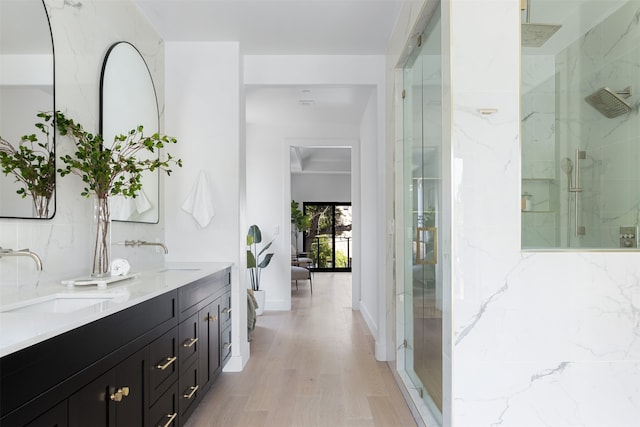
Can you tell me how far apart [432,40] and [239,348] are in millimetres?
2551

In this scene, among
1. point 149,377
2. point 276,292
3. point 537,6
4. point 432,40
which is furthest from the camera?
point 276,292

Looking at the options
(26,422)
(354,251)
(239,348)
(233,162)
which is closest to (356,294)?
(354,251)

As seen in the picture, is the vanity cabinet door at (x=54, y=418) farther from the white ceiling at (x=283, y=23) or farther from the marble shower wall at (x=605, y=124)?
the white ceiling at (x=283, y=23)

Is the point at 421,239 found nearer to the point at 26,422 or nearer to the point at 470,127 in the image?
the point at 470,127

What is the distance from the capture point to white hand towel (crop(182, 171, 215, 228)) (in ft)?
10.5

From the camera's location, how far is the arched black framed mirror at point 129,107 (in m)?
2.41

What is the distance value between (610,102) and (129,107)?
264 centimetres

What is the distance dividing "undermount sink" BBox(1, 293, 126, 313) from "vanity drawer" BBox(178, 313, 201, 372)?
1.70 ft

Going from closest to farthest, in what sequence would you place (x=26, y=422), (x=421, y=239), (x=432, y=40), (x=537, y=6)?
(x=26, y=422) < (x=537, y=6) < (x=432, y=40) < (x=421, y=239)

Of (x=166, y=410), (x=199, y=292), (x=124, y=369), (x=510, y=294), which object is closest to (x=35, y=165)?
(x=124, y=369)

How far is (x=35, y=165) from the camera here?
1767 mm

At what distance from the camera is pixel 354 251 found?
582cm

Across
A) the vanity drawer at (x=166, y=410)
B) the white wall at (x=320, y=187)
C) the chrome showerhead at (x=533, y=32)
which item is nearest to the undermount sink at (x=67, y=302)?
the vanity drawer at (x=166, y=410)

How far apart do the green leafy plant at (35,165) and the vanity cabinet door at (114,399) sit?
2.61ft
